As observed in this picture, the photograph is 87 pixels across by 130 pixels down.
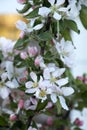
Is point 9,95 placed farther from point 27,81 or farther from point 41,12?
point 41,12

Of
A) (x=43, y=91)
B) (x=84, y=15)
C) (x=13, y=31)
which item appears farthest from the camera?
(x=13, y=31)

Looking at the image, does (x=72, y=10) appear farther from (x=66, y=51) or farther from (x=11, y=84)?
(x=11, y=84)

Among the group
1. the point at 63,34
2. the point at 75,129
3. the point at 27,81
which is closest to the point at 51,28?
the point at 63,34

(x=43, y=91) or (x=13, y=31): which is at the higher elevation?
(x=43, y=91)

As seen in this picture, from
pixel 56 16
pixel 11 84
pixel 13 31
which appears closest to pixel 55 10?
pixel 56 16

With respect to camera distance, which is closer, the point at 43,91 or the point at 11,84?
the point at 43,91

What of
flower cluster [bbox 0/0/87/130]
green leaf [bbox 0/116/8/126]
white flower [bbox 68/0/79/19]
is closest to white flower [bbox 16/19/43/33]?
Result: flower cluster [bbox 0/0/87/130]
